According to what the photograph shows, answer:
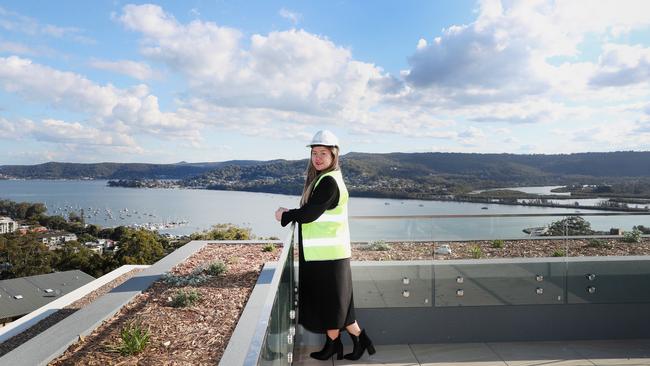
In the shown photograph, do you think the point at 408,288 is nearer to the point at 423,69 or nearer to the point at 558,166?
the point at 423,69

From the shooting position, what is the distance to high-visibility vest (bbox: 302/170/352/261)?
3.18 metres

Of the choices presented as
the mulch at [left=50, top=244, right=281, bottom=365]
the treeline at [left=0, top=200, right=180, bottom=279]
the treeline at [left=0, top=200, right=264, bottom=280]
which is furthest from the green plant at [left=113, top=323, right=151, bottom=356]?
the treeline at [left=0, top=200, right=180, bottom=279]

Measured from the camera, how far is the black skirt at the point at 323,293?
3246 millimetres

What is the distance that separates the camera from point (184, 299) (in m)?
4.25

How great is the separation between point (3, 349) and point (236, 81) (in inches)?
387

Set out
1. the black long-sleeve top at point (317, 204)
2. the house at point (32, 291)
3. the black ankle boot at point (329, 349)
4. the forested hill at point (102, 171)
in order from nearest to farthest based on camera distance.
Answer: the black long-sleeve top at point (317, 204) < the black ankle boot at point (329, 349) < the house at point (32, 291) < the forested hill at point (102, 171)

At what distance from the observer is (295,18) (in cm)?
1248

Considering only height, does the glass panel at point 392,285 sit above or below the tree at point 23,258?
above

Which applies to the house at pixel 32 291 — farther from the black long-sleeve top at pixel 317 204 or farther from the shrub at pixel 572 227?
the black long-sleeve top at pixel 317 204

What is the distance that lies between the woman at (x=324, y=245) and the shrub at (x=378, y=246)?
3.98ft

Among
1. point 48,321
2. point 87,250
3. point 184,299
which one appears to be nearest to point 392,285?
point 184,299

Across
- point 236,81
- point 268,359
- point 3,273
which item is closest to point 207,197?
point 3,273

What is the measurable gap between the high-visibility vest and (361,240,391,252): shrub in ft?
4.48

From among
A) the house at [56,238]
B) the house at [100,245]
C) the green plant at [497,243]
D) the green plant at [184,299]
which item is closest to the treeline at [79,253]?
the house at [56,238]
